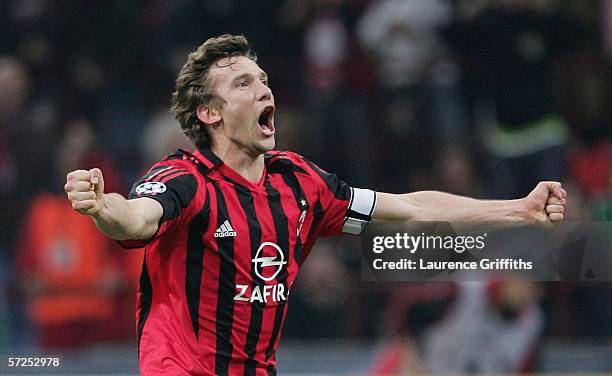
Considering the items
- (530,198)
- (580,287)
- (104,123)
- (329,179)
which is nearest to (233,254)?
(329,179)

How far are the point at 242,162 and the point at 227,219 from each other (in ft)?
1.06

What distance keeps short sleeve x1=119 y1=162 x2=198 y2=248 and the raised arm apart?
36.3 inches

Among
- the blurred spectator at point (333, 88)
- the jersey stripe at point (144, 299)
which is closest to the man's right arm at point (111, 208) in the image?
the jersey stripe at point (144, 299)

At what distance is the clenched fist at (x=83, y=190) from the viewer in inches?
142

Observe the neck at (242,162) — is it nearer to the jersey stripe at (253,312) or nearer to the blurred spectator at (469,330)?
the jersey stripe at (253,312)

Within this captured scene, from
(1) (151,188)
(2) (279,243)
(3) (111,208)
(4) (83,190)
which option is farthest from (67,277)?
(4) (83,190)

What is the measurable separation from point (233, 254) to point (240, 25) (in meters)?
5.32

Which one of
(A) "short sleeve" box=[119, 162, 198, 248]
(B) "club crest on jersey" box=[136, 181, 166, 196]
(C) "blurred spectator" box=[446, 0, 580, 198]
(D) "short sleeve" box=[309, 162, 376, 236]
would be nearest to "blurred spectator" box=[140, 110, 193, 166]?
(C) "blurred spectator" box=[446, 0, 580, 198]

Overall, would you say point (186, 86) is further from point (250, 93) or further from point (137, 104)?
point (137, 104)

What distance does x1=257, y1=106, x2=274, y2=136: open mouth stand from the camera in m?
4.55

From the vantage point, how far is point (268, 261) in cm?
437

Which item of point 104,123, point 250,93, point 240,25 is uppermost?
point 240,25

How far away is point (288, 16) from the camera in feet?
31.0

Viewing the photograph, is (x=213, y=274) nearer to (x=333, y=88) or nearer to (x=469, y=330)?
(x=469, y=330)
